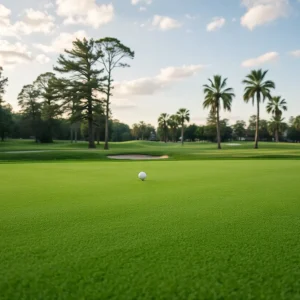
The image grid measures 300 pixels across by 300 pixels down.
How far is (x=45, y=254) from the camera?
2.88 meters

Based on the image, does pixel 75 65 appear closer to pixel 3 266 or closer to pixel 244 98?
pixel 244 98

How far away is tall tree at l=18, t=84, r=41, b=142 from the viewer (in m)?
60.1

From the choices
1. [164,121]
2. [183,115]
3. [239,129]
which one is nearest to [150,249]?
[183,115]

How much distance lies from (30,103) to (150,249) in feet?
212

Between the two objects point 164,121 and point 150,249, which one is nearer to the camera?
point 150,249

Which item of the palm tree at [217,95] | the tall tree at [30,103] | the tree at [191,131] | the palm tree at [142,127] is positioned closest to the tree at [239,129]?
the tree at [191,131]

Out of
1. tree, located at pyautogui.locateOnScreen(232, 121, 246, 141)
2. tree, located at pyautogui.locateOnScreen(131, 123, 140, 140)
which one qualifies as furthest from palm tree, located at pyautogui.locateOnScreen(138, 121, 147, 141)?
tree, located at pyautogui.locateOnScreen(232, 121, 246, 141)

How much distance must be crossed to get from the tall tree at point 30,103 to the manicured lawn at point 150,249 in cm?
6013

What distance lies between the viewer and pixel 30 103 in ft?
199

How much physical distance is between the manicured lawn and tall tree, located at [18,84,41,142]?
60131mm

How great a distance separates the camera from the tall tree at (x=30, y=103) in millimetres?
60100

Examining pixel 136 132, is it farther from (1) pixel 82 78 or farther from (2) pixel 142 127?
(1) pixel 82 78

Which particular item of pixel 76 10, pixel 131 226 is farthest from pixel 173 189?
pixel 76 10

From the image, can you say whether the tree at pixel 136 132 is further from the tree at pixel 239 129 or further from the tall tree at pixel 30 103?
the tall tree at pixel 30 103
